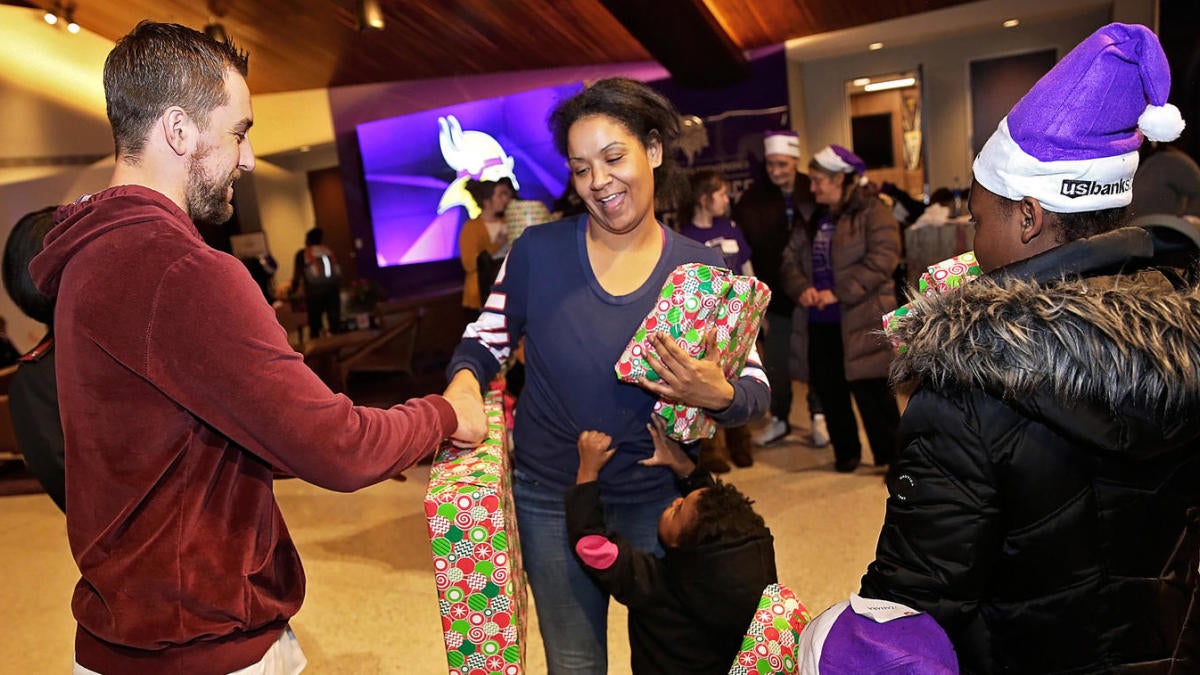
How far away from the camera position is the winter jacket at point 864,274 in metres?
4.41

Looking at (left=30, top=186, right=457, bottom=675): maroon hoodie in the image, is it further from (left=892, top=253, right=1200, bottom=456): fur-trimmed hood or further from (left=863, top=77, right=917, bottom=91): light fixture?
(left=863, top=77, right=917, bottom=91): light fixture

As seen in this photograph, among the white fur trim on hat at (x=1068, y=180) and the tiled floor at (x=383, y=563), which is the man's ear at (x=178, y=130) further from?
the tiled floor at (x=383, y=563)

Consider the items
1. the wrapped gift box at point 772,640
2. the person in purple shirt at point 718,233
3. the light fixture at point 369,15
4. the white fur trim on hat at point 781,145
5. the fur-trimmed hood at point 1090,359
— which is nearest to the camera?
the fur-trimmed hood at point 1090,359

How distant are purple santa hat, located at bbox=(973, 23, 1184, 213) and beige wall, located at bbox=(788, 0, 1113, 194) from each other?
24.7 ft

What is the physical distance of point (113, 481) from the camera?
4.07ft

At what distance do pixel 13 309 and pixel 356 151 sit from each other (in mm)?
3569

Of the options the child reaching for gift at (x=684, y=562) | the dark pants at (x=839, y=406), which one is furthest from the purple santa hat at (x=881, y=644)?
the dark pants at (x=839, y=406)

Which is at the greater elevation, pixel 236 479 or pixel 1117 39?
pixel 1117 39

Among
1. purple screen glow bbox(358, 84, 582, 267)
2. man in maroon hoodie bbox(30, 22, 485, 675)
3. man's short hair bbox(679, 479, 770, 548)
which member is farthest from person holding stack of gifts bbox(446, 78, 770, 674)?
purple screen glow bbox(358, 84, 582, 267)

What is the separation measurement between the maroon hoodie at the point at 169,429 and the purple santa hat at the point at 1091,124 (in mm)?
1024

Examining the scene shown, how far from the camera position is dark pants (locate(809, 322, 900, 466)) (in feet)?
15.2

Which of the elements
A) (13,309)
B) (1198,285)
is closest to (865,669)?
(1198,285)

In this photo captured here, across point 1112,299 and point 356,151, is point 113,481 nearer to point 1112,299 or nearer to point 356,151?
point 1112,299

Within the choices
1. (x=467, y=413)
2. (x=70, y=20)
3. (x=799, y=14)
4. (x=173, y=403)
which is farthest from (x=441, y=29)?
(x=173, y=403)
